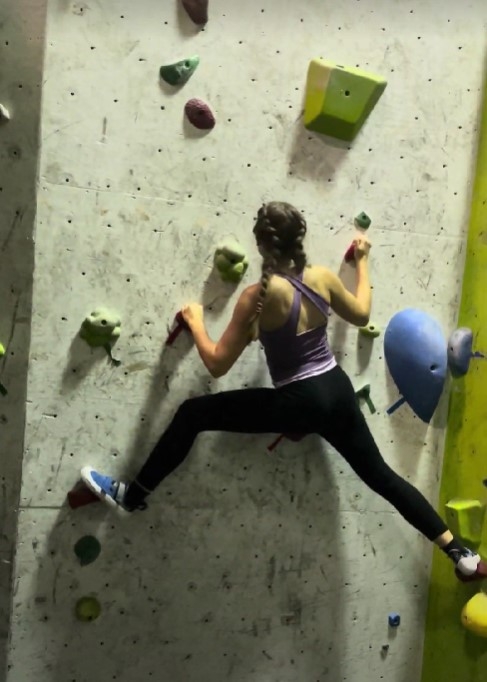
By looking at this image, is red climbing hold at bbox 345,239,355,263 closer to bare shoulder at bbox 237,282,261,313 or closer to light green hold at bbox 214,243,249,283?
light green hold at bbox 214,243,249,283

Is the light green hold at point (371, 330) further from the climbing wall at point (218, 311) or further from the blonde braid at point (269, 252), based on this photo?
the blonde braid at point (269, 252)

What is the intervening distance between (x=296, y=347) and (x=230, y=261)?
12.2 inches

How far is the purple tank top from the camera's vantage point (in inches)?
70.1

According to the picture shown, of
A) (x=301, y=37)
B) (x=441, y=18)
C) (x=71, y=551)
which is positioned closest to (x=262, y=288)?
(x=301, y=37)

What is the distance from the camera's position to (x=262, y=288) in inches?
67.7

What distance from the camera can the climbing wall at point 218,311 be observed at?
6.19 ft

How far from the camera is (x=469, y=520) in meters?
2.11

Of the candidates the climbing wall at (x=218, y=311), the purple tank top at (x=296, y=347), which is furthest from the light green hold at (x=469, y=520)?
the purple tank top at (x=296, y=347)

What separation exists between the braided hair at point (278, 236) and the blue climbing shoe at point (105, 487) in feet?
1.95

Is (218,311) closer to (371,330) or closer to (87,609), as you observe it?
(371,330)

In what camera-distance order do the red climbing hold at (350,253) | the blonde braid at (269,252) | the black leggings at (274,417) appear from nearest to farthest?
the blonde braid at (269,252), the black leggings at (274,417), the red climbing hold at (350,253)

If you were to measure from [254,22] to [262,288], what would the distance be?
0.76 metres

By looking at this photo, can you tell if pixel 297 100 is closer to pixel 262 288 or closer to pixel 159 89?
pixel 159 89

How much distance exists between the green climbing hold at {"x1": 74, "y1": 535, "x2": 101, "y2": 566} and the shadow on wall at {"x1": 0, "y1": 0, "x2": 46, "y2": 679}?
167 mm
